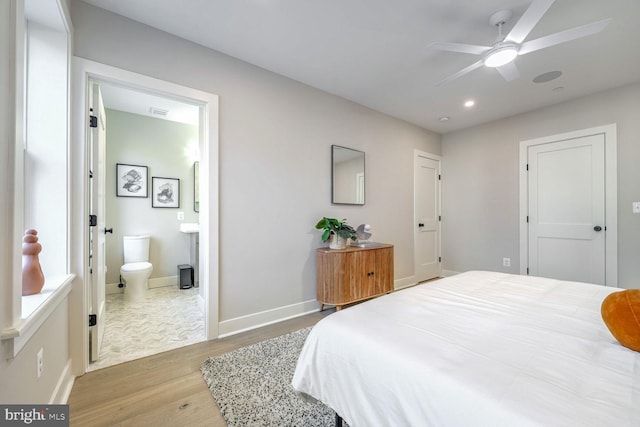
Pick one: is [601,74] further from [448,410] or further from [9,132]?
[9,132]

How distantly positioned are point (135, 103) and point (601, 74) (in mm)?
5357

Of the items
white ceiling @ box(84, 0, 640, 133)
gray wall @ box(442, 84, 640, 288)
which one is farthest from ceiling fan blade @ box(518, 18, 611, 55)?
gray wall @ box(442, 84, 640, 288)

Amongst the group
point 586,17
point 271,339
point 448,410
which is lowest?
point 271,339

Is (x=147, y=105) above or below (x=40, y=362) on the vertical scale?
above

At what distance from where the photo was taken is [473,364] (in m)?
0.85

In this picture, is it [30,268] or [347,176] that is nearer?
[30,268]

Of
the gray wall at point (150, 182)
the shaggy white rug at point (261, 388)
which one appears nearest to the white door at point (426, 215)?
the shaggy white rug at point (261, 388)

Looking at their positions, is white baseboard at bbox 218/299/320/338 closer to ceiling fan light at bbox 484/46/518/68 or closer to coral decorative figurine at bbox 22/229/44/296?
coral decorative figurine at bbox 22/229/44/296

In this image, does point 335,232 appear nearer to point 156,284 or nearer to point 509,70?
point 509,70

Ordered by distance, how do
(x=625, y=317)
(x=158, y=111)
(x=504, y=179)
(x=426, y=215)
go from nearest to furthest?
(x=625, y=317)
(x=158, y=111)
(x=504, y=179)
(x=426, y=215)

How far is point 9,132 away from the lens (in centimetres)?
97

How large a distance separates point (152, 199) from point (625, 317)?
15.4 feet

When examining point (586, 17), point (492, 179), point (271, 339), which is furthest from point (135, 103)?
point (492, 179)

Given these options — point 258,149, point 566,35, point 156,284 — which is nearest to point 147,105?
point 258,149
